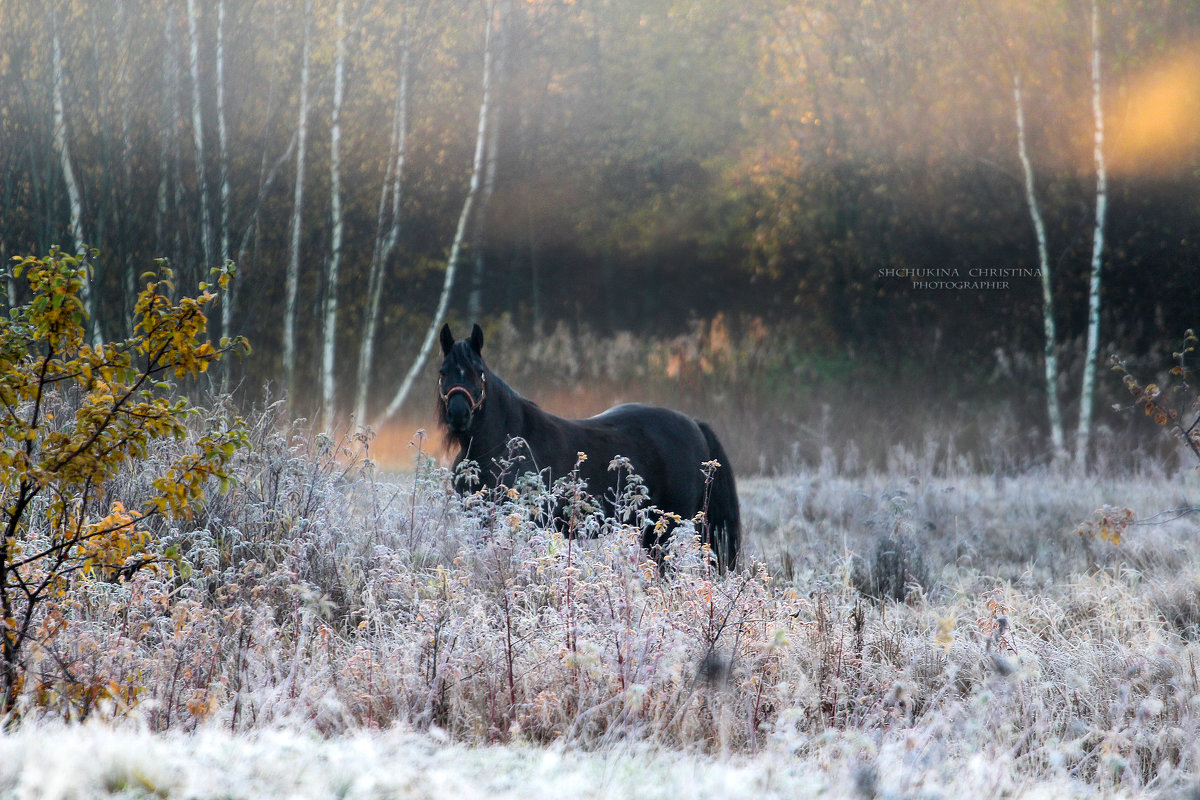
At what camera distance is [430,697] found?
2.97 meters

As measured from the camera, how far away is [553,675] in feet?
10.9

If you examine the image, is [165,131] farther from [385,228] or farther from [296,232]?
[385,228]

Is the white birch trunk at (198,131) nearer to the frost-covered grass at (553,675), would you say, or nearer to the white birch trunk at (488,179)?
the white birch trunk at (488,179)

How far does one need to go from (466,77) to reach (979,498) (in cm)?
1163

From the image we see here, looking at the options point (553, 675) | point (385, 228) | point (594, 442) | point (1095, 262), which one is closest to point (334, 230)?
point (385, 228)

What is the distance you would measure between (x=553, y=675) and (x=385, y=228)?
543 inches

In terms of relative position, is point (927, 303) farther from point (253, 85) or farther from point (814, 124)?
point (253, 85)

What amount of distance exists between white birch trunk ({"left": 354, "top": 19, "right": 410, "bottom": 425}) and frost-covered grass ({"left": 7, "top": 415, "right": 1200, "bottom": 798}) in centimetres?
873

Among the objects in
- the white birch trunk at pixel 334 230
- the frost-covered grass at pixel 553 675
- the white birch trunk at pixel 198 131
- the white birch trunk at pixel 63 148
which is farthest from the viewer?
the white birch trunk at pixel 334 230

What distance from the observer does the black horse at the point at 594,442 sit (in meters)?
6.20

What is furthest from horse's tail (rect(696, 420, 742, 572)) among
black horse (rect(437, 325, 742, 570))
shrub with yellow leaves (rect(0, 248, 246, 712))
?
shrub with yellow leaves (rect(0, 248, 246, 712))

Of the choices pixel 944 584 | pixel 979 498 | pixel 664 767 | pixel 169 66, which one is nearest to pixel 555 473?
pixel 944 584

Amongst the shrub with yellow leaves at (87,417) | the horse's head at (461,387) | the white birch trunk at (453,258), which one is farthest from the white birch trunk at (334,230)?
the shrub with yellow leaves at (87,417)

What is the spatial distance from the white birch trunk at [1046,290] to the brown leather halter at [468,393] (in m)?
10.7
